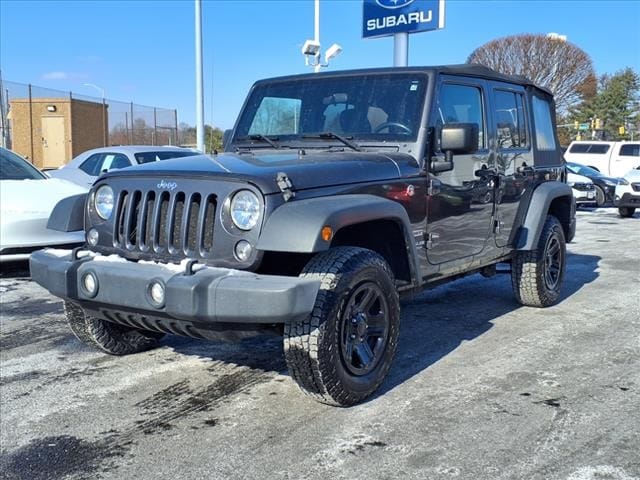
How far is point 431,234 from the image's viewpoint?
4418mm

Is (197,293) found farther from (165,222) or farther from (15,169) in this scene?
(15,169)

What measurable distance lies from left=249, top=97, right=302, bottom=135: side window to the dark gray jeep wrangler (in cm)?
1

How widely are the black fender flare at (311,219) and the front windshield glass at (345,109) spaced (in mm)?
941

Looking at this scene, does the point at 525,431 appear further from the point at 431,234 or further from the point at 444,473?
the point at 431,234

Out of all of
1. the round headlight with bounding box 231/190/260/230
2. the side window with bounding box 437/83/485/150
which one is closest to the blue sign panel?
the side window with bounding box 437/83/485/150

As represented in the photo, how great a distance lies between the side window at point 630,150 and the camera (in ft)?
77.9

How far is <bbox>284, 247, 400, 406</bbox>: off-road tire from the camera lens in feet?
11.1

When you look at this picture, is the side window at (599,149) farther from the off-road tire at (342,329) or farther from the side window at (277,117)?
the off-road tire at (342,329)

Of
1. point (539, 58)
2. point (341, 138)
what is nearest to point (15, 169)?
point (341, 138)

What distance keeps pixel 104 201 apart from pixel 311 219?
4.74 feet

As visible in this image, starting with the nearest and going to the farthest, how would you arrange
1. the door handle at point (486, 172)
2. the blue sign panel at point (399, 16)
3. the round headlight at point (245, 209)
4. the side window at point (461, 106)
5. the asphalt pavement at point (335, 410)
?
1. the asphalt pavement at point (335, 410)
2. the round headlight at point (245, 209)
3. the side window at point (461, 106)
4. the door handle at point (486, 172)
5. the blue sign panel at point (399, 16)

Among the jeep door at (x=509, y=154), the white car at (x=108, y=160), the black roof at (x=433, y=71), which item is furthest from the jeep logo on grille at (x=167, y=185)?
the white car at (x=108, y=160)

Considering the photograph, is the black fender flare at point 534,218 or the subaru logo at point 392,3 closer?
the black fender flare at point 534,218

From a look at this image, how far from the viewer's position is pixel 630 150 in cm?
2403
